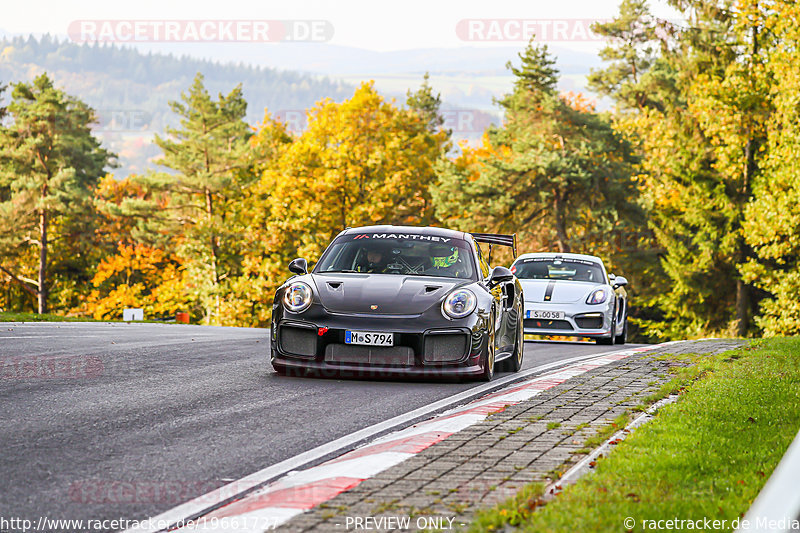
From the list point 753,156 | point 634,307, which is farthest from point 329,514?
point 634,307

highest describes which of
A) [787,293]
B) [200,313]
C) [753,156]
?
[753,156]

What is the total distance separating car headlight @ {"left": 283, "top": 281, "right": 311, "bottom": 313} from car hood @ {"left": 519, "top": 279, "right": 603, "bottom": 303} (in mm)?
8347

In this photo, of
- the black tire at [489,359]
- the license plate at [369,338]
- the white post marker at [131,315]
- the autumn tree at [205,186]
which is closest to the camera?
the license plate at [369,338]

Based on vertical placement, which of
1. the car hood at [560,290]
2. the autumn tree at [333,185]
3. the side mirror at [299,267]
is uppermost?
the autumn tree at [333,185]

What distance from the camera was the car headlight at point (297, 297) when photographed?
924 centimetres

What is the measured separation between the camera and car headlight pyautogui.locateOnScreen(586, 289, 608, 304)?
17.3m

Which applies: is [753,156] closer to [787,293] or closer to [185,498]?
[787,293]

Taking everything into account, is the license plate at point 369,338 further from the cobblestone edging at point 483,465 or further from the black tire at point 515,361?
the black tire at point 515,361

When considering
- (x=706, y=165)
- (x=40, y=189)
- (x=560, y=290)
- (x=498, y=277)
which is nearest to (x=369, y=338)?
(x=498, y=277)

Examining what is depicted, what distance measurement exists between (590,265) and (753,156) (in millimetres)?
23868

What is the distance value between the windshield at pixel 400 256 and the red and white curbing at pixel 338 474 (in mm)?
2407

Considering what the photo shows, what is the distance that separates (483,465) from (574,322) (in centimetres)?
1214

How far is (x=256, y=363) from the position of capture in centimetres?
1070

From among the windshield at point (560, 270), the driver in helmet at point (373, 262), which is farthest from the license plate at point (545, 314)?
the driver in helmet at point (373, 262)
